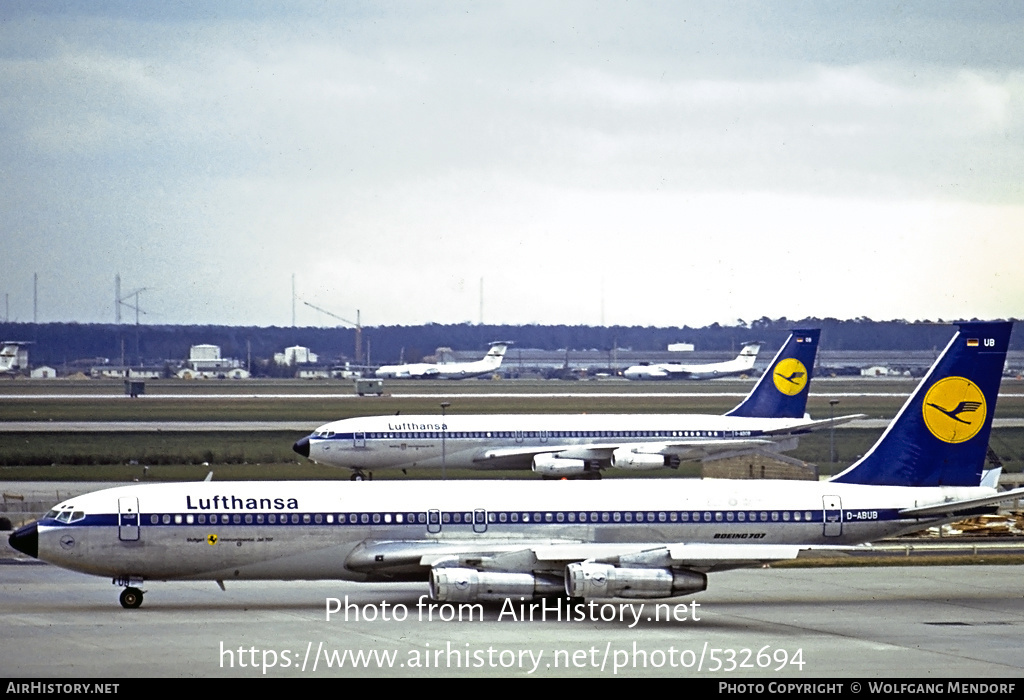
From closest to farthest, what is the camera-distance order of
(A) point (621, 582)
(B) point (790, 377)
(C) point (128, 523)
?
(A) point (621, 582)
(C) point (128, 523)
(B) point (790, 377)

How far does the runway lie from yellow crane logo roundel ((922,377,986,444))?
210 inches

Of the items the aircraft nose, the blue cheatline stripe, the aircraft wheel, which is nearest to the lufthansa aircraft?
the blue cheatline stripe

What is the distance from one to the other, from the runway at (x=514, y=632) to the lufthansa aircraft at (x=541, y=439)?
29.4 metres

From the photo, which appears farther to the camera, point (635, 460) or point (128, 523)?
point (635, 460)

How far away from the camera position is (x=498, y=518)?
40375 mm

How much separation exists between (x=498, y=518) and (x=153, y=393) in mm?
A: 134027

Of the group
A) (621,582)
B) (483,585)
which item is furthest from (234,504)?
(621,582)

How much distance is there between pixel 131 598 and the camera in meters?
39.3

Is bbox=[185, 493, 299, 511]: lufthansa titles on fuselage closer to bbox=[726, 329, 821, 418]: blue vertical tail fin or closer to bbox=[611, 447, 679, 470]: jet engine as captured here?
bbox=[611, 447, 679, 470]: jet engine

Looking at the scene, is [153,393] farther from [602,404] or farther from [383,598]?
[383,598]

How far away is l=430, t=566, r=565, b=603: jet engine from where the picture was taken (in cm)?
3700

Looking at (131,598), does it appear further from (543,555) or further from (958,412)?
(958,412)

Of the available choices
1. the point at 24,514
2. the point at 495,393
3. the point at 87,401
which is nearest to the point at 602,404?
the point at 495,393

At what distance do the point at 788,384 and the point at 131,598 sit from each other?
49050 millimetres
